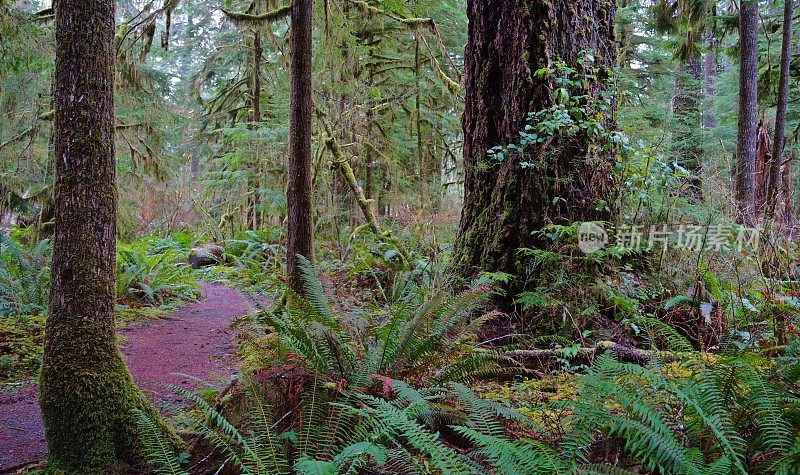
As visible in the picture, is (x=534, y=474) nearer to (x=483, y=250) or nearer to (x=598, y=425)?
(x=598, y=425)

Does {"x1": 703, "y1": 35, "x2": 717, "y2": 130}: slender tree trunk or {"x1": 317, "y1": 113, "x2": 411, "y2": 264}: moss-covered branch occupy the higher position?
{"x1": 703, "y1": 35, "x2": 717, "y2": 130}: slender tree trunk

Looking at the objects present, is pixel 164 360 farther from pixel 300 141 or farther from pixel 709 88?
pixel 709 88

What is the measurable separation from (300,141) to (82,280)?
3.73 meters

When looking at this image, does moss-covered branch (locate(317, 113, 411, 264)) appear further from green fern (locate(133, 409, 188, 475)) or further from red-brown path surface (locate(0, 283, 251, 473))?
green fern (locate(133, 409, 188, 475))

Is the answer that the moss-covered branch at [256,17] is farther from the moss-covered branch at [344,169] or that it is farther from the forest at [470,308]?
the moss-covered branch at [344,169]

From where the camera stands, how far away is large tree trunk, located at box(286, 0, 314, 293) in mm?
6137

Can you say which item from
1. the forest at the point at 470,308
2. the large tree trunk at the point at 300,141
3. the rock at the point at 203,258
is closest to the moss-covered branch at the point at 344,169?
the forest at the point at 470,308

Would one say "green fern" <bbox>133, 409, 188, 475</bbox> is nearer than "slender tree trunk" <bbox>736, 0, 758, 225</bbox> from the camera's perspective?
Yes

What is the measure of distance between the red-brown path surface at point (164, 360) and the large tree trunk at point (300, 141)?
1.26m

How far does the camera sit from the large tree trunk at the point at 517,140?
14.5 ft

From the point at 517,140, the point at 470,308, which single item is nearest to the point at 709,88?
the point at 517,140

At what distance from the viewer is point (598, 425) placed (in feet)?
6.78

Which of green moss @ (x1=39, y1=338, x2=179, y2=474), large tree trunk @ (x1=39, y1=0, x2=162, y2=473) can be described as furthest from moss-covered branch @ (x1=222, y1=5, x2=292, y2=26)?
green moss @ (x1=39, y1=338, x2=179, y2=474)

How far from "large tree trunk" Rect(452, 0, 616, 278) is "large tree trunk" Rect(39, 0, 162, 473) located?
2911 millimetres
